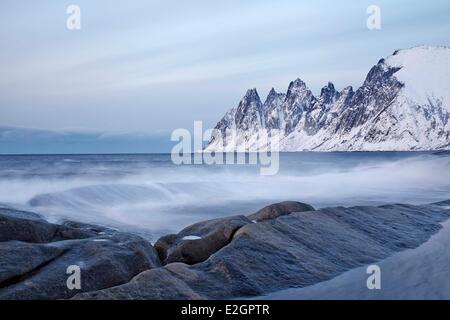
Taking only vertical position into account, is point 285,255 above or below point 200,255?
above

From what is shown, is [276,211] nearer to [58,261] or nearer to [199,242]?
[199,242]

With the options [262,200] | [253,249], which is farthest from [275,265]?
[262,200]

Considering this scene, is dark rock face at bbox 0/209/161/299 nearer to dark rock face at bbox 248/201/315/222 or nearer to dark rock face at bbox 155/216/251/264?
dark rock face at bbox 155/216/251/264

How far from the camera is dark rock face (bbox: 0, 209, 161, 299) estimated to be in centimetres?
872

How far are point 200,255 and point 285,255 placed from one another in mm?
2073

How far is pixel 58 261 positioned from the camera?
964cm

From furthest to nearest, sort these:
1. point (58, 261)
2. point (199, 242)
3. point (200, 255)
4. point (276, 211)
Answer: point (276, 211)
point (199, 242)
point (200, 255)
point (58, 261)

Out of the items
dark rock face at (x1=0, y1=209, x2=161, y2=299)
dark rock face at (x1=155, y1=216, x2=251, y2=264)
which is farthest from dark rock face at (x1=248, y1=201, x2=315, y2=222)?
dark rock face at (x1=0, y1=209, x2=161, y2=299)

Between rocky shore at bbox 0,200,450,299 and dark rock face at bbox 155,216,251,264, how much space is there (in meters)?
0.02

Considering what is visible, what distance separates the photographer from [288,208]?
15188mm

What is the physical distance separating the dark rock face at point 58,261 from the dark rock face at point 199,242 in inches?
25.1

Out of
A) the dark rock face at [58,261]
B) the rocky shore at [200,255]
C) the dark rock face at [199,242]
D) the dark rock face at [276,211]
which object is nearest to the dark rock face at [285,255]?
the rocky shore at [200,255]

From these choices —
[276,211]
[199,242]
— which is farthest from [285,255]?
[276,211]

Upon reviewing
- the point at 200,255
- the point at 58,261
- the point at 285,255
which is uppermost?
the point at 58,261
